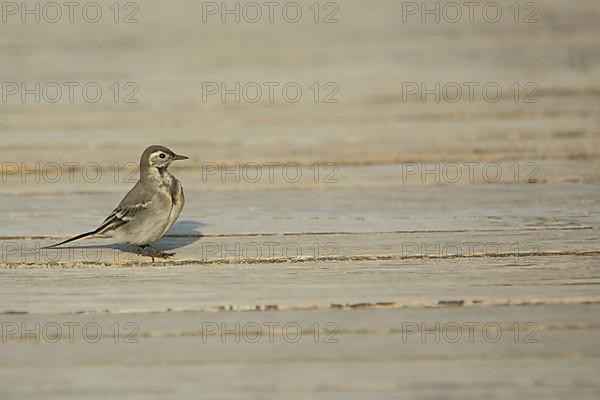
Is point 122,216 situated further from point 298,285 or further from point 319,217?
point 298,285

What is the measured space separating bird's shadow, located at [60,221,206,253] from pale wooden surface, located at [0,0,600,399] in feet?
0.07

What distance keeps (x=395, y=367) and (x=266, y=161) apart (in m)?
4.02

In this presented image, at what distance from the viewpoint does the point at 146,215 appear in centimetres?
586

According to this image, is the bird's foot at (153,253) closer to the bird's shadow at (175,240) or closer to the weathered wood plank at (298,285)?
the bird's shadow at (175,240)

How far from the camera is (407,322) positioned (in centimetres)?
439

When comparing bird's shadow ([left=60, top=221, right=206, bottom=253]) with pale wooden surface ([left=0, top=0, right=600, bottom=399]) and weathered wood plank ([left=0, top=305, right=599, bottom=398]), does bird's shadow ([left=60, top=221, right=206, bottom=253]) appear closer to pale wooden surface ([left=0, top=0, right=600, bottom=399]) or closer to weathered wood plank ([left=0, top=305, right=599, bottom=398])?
pale wooden surface ([left=0, top=0, right=600, bottom=399])

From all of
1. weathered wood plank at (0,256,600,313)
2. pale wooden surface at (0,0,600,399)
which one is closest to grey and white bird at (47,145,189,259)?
pale wooden surface at (0,0,600,399)

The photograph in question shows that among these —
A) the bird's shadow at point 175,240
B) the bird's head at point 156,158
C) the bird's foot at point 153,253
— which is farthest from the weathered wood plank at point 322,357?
the bird's head at point 156,158

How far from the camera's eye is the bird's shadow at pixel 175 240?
5953mm

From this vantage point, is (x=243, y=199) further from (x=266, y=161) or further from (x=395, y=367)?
(x=395, y=367)

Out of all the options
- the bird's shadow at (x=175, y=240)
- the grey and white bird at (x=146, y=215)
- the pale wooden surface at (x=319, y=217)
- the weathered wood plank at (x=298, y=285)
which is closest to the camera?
the pale wooden surface at (x=319, y=217)

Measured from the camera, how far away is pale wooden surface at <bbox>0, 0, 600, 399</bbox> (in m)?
3.96

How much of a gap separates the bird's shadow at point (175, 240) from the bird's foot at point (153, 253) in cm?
7

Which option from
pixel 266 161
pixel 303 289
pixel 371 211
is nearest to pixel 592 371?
pixel 303 289
